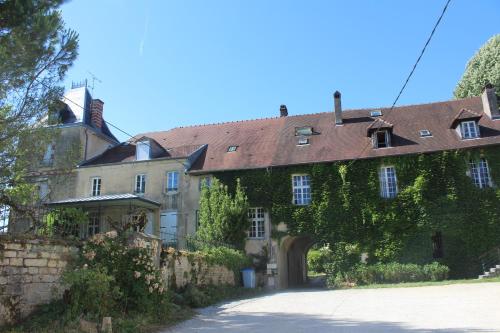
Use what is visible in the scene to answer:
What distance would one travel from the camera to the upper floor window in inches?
949

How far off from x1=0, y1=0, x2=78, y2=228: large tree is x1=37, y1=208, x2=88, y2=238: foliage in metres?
0.79

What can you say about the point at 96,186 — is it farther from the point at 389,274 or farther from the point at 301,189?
the point at 389,274

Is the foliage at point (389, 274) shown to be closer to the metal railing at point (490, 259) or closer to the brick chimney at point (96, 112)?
the metal railing at point (490, 259)

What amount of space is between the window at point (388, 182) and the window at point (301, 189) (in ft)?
12.6

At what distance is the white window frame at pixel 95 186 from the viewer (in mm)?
26578

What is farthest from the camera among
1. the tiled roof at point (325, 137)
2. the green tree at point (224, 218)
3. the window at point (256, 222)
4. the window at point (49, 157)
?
the window at point (49, 157)

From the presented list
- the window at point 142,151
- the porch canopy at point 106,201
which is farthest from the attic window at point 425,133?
the window at point 142,151

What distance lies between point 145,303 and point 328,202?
15.2 meters

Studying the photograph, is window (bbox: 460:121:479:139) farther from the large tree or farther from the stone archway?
the large tree

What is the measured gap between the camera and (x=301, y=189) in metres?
24.3

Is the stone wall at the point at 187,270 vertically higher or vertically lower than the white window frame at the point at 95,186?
lower

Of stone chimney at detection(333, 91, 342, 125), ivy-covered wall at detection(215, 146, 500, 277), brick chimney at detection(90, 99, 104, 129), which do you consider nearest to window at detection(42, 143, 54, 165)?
brick chimney at detection(90, 99, 104, 129)

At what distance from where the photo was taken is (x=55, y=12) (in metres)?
9.66

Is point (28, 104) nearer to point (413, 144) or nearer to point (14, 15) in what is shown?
point (14, 15)
